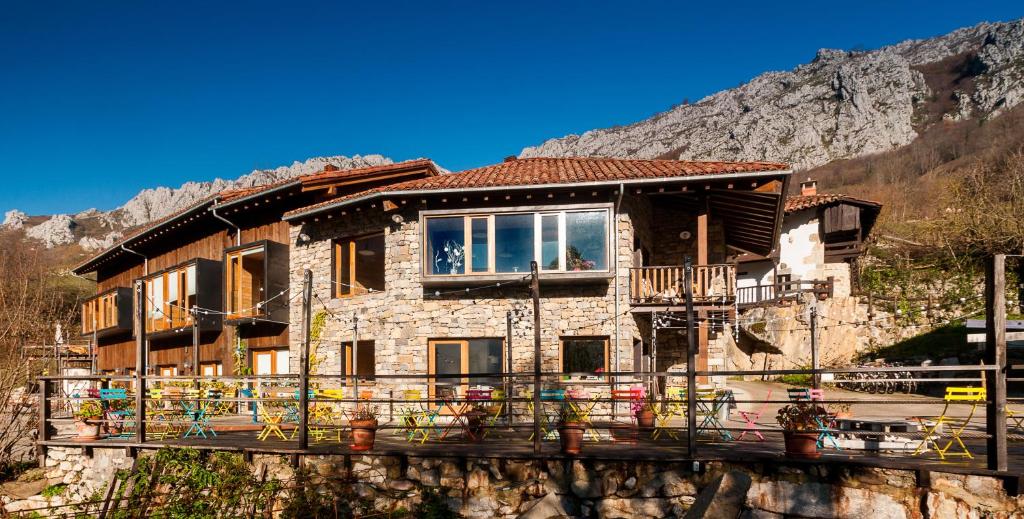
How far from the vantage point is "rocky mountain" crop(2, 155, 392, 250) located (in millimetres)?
74375

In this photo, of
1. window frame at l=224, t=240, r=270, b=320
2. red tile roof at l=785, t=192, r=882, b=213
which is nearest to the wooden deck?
window frame at l=224, t=240, r=270, b=320

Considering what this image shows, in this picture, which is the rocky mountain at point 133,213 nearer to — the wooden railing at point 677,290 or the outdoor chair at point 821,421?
the wooden railing at point 677,290

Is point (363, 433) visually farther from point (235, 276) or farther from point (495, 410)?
point (235, 276)

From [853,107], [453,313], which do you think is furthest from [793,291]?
[853,107]

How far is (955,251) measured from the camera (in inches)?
963

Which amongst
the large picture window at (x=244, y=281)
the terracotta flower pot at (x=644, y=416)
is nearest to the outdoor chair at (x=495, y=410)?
the terracotta flower pot at (x=644, y=416)

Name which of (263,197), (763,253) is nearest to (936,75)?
(763,253)

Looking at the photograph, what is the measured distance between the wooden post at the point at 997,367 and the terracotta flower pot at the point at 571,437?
442 cm

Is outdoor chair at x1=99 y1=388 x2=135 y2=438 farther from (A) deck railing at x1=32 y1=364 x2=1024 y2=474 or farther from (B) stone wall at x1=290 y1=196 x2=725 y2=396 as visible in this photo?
(B) stone wall at x1=290 y1=196 x2=725 y2=396

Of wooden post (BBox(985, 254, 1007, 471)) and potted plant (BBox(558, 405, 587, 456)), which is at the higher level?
wooden post (BBox(985, 254, 1007, 471))

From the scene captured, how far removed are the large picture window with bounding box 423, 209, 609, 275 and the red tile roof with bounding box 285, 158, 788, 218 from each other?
707 mm

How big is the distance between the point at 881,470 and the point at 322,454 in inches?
271

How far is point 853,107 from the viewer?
74375mm

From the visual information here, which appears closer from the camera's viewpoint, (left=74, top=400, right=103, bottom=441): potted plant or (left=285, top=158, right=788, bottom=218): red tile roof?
(left=74, top=400, right=103, bottom=441): potted plant
